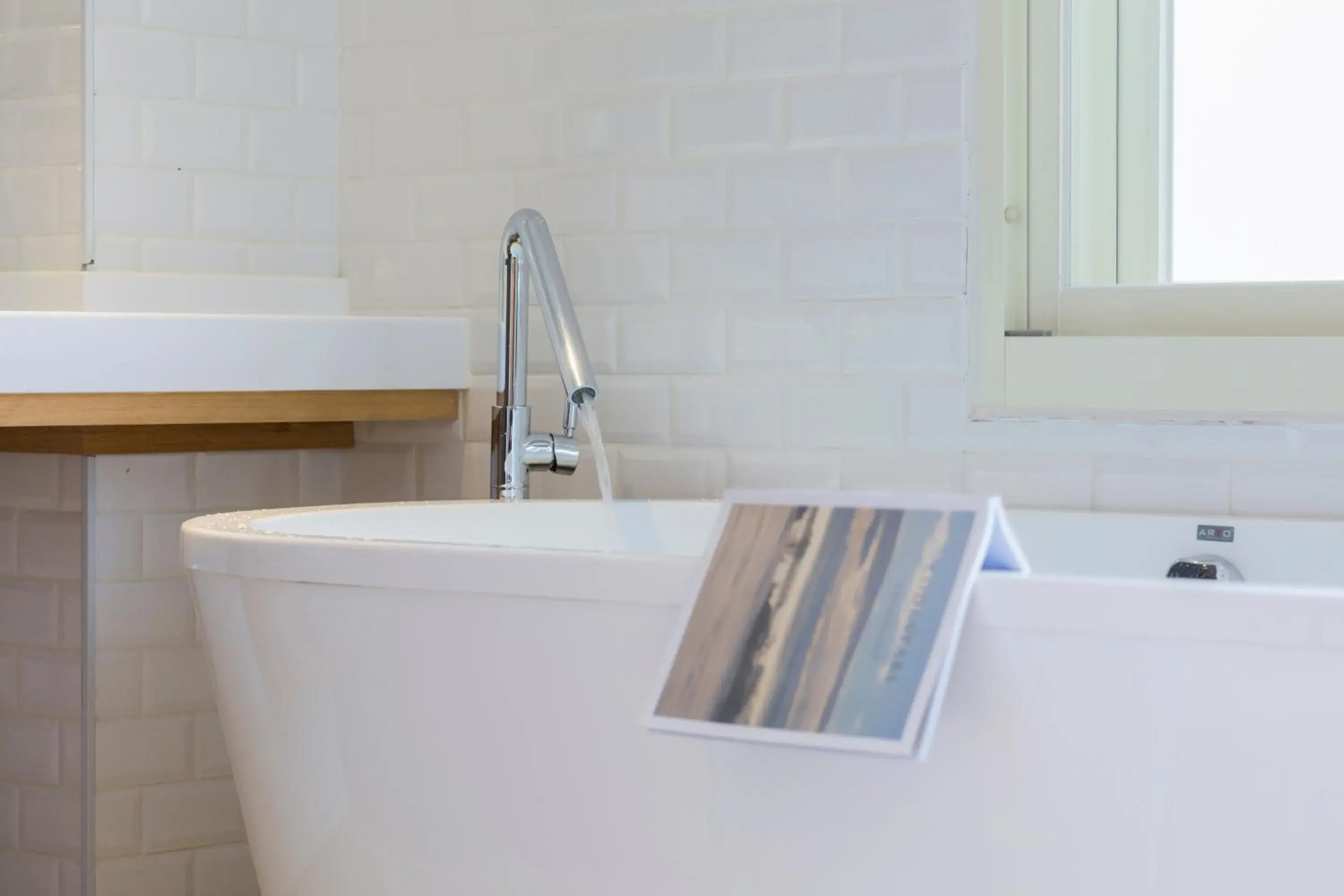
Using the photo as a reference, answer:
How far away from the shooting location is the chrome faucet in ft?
6.67

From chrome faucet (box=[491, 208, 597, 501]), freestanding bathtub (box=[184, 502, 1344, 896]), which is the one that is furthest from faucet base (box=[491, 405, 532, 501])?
freestanding bathtub (box=[184, 502, 1344, 896])

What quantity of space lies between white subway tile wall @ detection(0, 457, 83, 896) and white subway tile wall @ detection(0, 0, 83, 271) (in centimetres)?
30

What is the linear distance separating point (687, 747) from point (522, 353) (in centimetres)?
95

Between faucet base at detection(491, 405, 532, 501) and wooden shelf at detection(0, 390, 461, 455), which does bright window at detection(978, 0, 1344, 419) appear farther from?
wooden shelf at detection(0, 390, 461, 455)

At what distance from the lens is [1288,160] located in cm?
194

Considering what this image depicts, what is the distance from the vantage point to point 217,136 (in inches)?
92.8

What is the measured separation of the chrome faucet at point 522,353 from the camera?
80.0 inches

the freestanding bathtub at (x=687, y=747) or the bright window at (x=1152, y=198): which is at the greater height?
the bright window at (x=1152, y=198)

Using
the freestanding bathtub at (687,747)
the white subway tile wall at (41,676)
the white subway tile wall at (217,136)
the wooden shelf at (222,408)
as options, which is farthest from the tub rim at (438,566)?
the white subway tile wall at (217,136)

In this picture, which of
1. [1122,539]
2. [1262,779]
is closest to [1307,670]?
[1262,779]

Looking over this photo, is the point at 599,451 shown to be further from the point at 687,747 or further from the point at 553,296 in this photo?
the point at 687,747

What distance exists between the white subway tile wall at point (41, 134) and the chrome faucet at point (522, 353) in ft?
2.07

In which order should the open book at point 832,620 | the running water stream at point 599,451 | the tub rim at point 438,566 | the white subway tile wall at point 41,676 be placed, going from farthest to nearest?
the white subway tile wall at point 41,676 → the running water stream at point 599,451 → the tub rim at point 438,566 → the open book at point 832,620

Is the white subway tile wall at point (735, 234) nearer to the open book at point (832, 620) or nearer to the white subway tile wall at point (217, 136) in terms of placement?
the white subway tile wall at point (217, 136)
